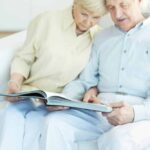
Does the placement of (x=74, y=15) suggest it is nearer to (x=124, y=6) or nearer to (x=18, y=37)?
(x=124, y=6)

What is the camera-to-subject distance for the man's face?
5.22 feet

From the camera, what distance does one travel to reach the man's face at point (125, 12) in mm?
1592

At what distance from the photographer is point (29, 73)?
1.82m

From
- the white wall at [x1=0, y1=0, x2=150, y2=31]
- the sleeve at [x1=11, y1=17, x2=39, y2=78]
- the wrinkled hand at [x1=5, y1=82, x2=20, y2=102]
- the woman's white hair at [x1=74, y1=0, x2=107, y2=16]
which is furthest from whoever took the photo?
the white wall at [x1=0, y1=0, x2=150, y2=31]

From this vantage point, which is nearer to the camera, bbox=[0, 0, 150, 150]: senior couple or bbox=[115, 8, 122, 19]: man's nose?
bbox=[0, 0, 150, 150]: senior couple

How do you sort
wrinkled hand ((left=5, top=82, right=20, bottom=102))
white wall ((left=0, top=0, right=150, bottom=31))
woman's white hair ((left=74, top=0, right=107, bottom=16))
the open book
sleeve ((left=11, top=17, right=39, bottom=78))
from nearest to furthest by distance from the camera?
the open book < wrinkled hand ((left=5, top=82, right=20, bottom=102)) < woman's white hair ((left=74, top=0, right=107, bottom=16)) < sleeve ((left=11, top=17, right=39, bottom=78)) < white wall ((left=0, top=0, right=150, bottom=31))

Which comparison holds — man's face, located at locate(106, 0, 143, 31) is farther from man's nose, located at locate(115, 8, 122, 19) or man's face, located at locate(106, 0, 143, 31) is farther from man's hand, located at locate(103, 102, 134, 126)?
man's hand, located at locate(103, 102, 134, 126)

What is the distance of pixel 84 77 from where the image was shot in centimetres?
173

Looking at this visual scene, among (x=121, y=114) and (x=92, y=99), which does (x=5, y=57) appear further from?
(x=121, y=114)

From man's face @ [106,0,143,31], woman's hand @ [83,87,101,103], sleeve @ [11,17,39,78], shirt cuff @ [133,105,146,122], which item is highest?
man's face @ [106,0,143,31]

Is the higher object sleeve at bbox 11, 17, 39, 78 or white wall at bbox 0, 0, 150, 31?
sleeve at bbox 11, 17, 39, 78

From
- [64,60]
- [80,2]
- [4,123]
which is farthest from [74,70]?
[4,123]

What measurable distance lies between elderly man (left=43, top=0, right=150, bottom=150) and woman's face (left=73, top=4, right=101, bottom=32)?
0.07 meters

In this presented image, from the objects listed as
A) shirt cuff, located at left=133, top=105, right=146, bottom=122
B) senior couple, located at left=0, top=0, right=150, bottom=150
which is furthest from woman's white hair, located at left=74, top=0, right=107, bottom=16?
shirt cuff, located at left=133, top=105, right=146, bottom=122
